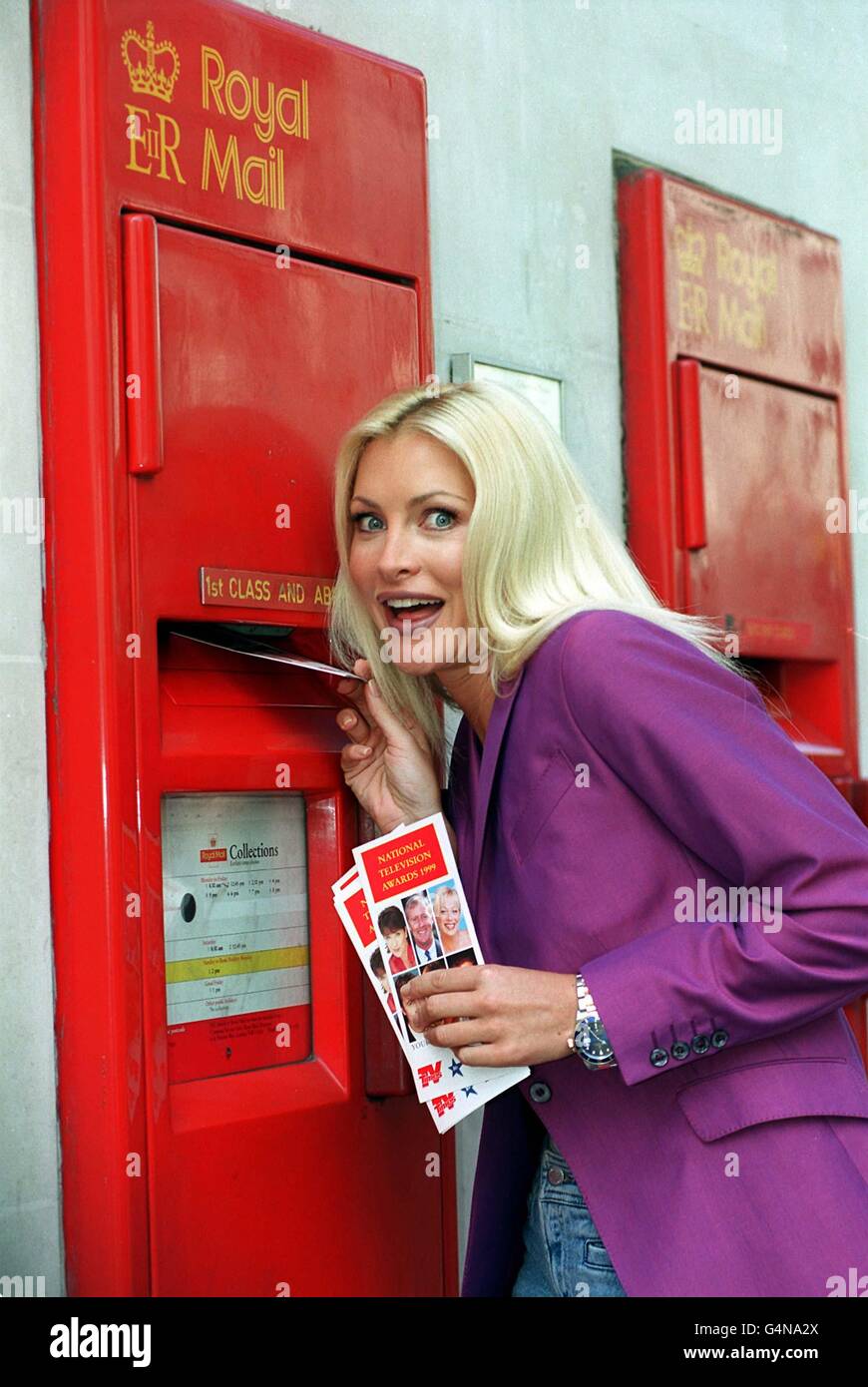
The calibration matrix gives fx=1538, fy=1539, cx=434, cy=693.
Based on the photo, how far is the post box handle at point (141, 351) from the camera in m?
1.97

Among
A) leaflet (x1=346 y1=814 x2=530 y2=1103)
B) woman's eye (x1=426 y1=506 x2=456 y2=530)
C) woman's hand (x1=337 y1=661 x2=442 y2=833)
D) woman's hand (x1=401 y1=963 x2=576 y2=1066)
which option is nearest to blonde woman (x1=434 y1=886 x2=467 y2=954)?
leaflet (x1=346 y1=814 x2=530 y2=1103)

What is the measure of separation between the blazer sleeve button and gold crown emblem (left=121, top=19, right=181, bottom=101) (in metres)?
1.38

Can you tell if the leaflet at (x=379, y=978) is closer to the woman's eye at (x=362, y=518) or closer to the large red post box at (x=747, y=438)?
the woman's eye at (x=362, y=518)

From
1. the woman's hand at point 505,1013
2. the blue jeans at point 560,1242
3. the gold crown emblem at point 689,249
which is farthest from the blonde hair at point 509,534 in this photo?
the gold crown emblem at point 689,249

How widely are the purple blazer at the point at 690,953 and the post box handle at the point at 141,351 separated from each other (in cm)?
56

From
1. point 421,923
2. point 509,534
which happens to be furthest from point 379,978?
point 509,534

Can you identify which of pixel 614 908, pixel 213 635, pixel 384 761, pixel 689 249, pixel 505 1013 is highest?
pixel 689 249

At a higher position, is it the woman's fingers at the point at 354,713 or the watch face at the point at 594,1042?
the woman's fingers at the point at 354,713

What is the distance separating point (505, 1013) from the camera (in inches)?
71.4

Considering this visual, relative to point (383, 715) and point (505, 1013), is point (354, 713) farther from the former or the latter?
point (505, 1013)

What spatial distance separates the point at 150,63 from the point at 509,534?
779mm

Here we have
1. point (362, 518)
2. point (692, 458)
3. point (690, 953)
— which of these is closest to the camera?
point (690, 953)
